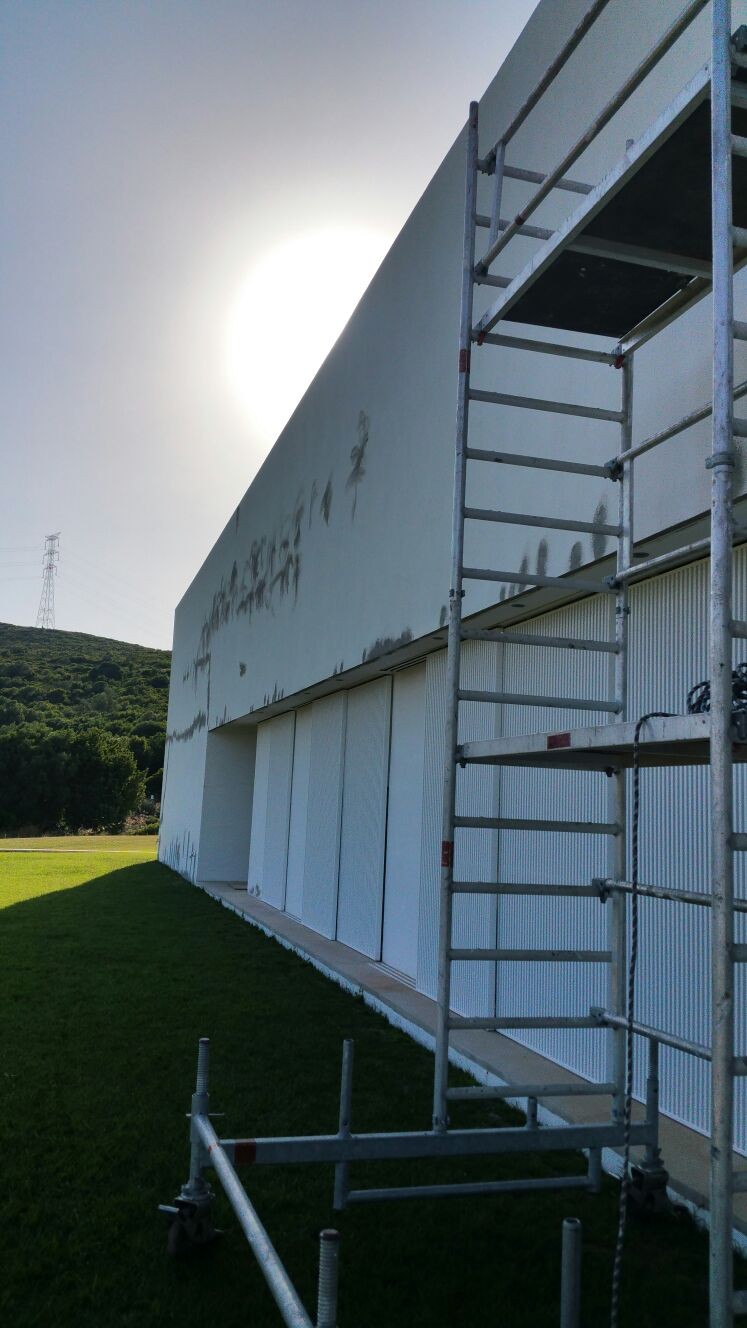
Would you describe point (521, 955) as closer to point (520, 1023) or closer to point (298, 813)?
point (520, 1023)

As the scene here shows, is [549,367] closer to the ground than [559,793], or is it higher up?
higher up

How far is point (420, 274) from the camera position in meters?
8.95

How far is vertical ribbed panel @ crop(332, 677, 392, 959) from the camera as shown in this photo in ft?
34.6

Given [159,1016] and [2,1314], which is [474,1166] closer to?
[2,1314]

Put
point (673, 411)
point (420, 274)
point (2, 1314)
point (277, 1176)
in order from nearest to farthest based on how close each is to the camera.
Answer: point (2, 1314) → point (277, 1176) → point (673, 411) → point (420, 274)

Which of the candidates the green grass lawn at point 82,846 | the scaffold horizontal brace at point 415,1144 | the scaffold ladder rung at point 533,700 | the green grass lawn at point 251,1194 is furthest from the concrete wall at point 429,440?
the green grass lawn at point 82,846

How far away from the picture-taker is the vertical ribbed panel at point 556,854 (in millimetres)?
6062

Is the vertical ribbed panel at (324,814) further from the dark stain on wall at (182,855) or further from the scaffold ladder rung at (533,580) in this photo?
the scaffold ladder rung at (533,580)

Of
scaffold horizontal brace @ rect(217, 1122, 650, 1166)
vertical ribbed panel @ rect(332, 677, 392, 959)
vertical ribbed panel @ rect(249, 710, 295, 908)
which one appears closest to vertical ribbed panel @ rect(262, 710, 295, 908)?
vertical ribbed panel @ rect(249, 710, 295, 908)

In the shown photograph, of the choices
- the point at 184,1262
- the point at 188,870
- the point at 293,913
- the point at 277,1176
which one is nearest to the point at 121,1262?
the point at 184,1262

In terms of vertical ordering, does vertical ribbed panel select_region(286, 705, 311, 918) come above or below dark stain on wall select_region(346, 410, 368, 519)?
below

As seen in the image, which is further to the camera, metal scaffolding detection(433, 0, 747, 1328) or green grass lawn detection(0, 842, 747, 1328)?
green grass lawn detection(0, 842, 747, 1328)

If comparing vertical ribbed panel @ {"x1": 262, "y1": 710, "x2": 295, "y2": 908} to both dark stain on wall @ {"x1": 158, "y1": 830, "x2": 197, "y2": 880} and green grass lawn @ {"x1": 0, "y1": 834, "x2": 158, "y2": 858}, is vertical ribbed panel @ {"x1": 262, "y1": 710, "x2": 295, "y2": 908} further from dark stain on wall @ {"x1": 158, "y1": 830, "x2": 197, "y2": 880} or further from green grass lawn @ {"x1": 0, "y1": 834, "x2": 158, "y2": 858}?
green grass lawn @ {"x1": 0, "y1": 834, "x2": 158, "y2": 858}

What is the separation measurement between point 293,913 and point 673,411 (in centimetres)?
1098
